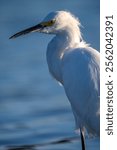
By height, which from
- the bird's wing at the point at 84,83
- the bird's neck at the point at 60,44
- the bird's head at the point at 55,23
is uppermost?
the bird's head at the point at 55,23

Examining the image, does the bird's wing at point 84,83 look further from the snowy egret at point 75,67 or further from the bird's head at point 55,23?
the bird's head at point 55,23

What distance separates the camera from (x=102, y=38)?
5.22 metres

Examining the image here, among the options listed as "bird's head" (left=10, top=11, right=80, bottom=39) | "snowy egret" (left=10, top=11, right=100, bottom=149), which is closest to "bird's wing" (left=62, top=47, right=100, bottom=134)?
"snowy egret" (left=10, top=11, right=100, bottom=149)

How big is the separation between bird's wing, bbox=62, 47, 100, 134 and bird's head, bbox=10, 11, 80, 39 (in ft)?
0.68

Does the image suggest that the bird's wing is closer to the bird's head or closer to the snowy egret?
the snowy egret

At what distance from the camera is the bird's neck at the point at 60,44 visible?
562 cm

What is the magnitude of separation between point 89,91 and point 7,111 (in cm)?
178

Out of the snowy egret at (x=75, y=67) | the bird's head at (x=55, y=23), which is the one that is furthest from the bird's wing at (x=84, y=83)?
the bird's head at (x=55, y=23)

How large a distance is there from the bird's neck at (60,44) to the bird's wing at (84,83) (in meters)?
0.07

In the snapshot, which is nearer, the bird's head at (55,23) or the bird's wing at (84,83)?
the bird's wing at (84,83)

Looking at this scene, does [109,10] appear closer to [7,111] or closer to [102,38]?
[102,38]

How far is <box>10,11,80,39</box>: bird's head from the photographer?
5.59m

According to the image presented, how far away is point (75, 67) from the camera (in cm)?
550

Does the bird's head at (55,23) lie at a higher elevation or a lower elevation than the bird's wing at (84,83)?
higher
